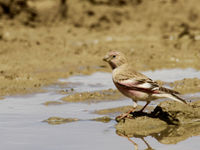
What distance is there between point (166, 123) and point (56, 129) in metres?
1.49

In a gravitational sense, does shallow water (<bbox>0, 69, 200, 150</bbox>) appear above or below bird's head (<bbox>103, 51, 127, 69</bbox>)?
below

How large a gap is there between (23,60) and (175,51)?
3873 millimetres

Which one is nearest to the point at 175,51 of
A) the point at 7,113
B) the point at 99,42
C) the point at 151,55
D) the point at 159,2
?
the point at 151,55

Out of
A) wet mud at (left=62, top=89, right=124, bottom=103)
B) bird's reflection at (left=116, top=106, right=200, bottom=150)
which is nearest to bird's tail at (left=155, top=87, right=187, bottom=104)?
bird's reflection at (left=116, top=106, right=200, bottom=150)

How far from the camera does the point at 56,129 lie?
638 cm

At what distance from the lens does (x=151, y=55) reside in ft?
39.9

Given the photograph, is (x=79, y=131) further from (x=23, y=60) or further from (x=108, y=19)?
(x=108, y=19)

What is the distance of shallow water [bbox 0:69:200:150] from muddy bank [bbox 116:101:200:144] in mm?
202

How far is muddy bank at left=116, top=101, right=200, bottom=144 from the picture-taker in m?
6.19

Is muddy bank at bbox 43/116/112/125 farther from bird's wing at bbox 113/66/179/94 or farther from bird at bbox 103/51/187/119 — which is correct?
bird's wing at bbox 113/66/179/94

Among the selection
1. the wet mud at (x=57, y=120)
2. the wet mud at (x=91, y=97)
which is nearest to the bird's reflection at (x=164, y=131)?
the wet mud at (x=57, y=120)

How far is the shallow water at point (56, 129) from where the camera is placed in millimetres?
5574

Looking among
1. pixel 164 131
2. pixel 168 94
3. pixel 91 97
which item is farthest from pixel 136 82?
pixel 91 97

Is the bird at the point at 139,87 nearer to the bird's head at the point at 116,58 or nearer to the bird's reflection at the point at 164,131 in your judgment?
the bird's head at the point at 116,58
